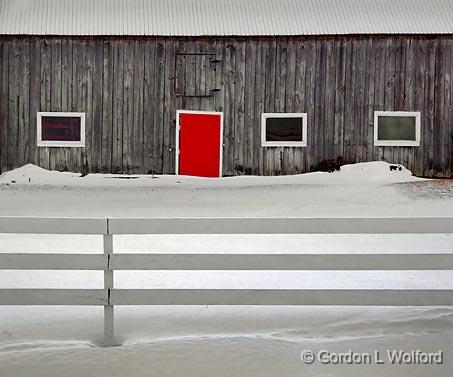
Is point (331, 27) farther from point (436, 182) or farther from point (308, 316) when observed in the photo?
point (308, 316)

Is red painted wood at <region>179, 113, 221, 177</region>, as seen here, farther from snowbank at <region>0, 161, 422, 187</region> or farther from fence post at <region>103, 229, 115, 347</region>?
fence post at <region>103, 229, 115, 347</region>

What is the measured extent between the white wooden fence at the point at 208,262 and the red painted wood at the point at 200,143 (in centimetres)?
966

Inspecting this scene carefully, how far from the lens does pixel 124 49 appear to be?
1453 cm

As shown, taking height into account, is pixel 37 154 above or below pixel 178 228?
above

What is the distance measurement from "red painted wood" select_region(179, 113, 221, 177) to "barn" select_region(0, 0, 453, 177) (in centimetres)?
2

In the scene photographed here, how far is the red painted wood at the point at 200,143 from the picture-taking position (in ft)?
47.5

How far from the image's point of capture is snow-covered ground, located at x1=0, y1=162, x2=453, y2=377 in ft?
14.2

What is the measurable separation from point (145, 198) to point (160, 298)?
8.38m

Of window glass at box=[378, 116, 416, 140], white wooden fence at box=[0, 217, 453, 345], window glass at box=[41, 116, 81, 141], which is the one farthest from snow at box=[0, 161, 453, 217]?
white wooden fence at box=[0, 217, 453, 345]

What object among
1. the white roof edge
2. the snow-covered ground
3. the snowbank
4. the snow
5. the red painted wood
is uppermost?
the white roof edge

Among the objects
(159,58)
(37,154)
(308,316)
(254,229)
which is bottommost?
(308,316)

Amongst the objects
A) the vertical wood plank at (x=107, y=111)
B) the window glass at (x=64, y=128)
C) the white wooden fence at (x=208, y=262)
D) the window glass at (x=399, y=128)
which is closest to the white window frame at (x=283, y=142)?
the window glass at (x=399, y=128)

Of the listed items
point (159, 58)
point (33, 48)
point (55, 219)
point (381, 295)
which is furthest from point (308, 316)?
point (33, 48)

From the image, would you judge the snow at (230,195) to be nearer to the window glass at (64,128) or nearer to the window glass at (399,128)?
the window glass at (399,128)
